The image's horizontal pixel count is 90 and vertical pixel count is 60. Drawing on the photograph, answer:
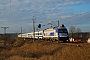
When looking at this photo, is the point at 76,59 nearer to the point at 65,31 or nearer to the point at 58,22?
the point at 65,31

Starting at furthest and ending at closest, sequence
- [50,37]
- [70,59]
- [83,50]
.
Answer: [50,37] < [83,50] < [70,59]

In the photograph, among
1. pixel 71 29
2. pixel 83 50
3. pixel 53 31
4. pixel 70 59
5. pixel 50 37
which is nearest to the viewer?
pixel 70 59

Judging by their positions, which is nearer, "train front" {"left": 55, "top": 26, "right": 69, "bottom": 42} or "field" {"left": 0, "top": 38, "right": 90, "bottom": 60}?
"field" {"left": 0, "top": 38, "right": 90, "bottom": 60}

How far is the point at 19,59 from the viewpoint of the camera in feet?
78.6

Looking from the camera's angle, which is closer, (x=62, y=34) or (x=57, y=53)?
(x=57, y=53)

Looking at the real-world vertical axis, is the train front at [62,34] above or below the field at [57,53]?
above

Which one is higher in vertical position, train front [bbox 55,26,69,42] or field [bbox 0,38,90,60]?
train front [bbox 55,26,69,42]

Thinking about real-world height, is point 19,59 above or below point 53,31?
below

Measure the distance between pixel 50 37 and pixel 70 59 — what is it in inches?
1283

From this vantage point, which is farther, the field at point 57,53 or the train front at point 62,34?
the train front at point 62,34

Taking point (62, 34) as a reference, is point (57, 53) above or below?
below

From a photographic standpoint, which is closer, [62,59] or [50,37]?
[62,59]

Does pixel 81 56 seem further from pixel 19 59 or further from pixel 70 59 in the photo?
pixel 19 59

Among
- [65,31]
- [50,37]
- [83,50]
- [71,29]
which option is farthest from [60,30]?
[71,29]
